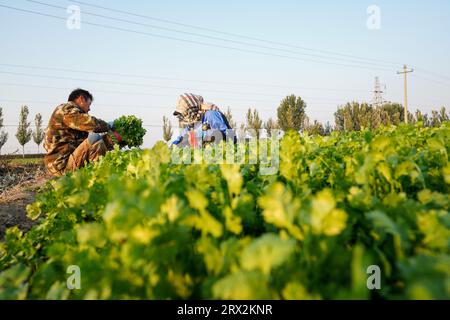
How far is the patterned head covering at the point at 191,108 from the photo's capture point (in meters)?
8.45

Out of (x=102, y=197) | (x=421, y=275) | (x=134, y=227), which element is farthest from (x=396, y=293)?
(x=102, y=197)

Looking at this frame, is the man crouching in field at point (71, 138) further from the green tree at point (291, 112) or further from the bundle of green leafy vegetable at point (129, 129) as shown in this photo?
the green tree at point (291, 112)

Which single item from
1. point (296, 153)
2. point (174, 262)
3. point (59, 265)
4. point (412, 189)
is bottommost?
point (59, 265)

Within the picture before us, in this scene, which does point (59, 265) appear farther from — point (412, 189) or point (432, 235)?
point (412, 189)

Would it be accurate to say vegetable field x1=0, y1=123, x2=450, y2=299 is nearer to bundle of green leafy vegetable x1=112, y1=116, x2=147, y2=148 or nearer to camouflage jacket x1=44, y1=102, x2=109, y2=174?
camouflage jacket x1=44, y1=102, x2=109, y2=174

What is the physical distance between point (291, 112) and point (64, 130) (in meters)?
43.4

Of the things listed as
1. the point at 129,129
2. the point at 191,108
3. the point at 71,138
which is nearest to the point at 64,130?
the point at 71,138

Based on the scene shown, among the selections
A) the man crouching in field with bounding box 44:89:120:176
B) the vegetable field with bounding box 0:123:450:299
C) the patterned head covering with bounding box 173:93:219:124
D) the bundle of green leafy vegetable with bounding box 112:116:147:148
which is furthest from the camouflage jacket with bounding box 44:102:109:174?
the vegetable field with bounding box 0:123:450:299

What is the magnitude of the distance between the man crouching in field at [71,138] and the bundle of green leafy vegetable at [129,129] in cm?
124

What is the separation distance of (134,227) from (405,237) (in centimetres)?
62

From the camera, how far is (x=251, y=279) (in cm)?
61

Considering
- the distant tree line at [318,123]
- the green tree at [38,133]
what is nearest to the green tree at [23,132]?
the green tree at [38,133]

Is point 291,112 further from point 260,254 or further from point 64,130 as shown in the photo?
point 260,254

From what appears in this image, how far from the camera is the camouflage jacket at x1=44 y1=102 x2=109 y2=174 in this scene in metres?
6.58
